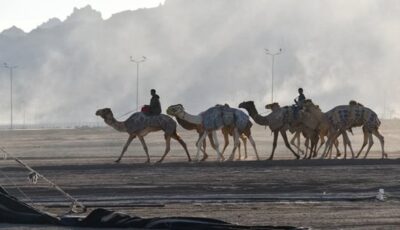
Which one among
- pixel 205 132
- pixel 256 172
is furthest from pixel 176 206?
pixel 205 132

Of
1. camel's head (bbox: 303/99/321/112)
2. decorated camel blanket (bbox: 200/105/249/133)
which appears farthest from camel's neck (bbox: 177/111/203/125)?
camel's head (bbox: 303/99/321/112)

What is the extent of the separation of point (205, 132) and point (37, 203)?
17.0 meters

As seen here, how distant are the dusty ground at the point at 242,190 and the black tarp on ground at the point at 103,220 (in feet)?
1.77

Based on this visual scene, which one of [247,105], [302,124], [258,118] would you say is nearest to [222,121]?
[258,118]

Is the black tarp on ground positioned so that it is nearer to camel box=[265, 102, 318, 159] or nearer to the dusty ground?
the dusty ground

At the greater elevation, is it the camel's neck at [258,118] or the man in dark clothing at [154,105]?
the man in dark clothing at [154,105]

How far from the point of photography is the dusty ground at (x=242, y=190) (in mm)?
17953

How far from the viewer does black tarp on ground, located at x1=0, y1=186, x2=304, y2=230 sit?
15453 mm

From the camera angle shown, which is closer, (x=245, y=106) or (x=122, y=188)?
(x=122, y=188)

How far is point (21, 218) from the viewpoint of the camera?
56.1ft

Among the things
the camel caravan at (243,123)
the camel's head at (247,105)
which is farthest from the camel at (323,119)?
the camel's head at (247,105)

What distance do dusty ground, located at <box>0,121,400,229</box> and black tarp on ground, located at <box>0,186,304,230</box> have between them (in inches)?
21.2

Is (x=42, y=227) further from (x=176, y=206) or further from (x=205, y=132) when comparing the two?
(x=205, y=132)

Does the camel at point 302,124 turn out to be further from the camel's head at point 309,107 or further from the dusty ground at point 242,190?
the dusty ground at point 242,190
